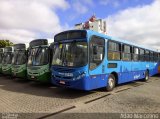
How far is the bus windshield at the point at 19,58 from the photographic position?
1388 centimetres

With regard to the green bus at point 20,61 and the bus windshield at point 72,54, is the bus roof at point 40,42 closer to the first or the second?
the green bus at point 20,61

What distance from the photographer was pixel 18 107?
23.4 ft

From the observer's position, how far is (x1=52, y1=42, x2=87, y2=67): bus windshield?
8.46 meters

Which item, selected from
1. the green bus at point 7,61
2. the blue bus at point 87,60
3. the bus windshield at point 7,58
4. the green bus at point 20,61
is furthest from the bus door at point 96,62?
the bus windshield at point 7,58

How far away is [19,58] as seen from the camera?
14.2 metres

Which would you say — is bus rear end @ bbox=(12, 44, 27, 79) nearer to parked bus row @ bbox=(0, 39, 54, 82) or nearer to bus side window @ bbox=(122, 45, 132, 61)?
parked bus row @ bbox=(0, 39, 54, 82)

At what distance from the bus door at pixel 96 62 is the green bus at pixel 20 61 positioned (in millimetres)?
6368

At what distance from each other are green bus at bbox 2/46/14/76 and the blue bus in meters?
7.38

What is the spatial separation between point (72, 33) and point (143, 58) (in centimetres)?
857

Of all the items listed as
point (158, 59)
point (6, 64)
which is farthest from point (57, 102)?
point (158, 59)

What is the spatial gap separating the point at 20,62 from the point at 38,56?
2.73 meters

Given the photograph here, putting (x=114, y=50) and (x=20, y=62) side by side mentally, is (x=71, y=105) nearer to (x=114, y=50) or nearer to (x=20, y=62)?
(x=114, y=50)

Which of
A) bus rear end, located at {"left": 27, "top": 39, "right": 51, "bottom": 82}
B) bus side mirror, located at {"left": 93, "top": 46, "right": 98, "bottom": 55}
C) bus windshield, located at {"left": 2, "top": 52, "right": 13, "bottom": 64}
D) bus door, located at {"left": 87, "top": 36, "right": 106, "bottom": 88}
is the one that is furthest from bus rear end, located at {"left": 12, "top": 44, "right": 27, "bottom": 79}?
bus side mirror, located at {"left": 93, "top": 46, "right": 98, "bottom": 55}

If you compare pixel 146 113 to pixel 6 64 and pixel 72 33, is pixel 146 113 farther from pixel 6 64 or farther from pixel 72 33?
pixel 6 64
